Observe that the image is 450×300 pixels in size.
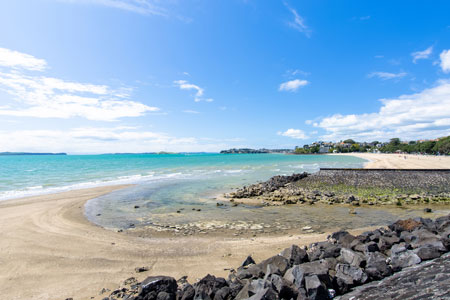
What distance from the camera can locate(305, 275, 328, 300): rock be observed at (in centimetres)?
428

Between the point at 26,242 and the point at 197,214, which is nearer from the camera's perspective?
the point at 26,242

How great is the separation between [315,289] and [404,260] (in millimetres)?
2946

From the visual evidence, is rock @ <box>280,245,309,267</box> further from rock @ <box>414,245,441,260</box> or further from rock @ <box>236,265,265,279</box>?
rock @ <box>414,245,441,260</box>

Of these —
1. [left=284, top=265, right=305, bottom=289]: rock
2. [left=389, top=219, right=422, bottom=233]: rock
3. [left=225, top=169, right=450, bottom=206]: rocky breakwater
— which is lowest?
[left=225, top=169, right=450, bottom=206]: rocky breakwater

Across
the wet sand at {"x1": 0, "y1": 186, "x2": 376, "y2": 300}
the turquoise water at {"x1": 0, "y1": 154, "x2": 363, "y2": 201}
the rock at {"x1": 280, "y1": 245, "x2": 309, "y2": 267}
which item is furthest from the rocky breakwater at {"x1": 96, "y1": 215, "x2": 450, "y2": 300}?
the turquoise water at {"x1": 0, "y1": 154, "x2": 363, "y2": 201}

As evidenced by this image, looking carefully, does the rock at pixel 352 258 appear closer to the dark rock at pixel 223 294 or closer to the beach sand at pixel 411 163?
the dark rock at pixel 223 294

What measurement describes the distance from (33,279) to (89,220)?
21.6 ft

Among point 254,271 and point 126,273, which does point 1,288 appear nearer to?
point 126,273

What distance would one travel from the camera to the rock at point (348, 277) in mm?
4750

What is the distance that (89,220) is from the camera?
1263 cm

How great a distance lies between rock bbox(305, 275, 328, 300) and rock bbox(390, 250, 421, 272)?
234 centimetres

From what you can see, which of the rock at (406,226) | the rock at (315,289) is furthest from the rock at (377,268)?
the rock at (406,226)

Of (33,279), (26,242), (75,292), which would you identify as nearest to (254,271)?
(75,292)

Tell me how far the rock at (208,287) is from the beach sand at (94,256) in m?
1.30
